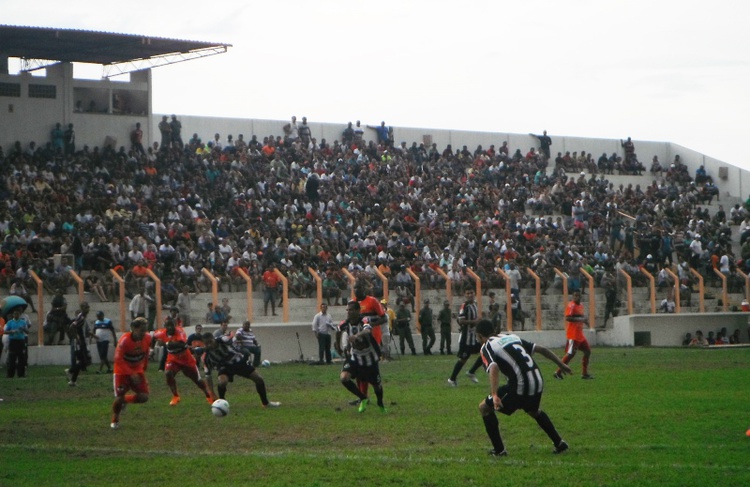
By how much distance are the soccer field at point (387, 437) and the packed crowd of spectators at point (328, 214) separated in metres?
11.0

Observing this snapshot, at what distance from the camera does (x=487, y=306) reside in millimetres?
37094

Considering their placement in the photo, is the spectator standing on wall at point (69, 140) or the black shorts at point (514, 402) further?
the spectator standing on wall at point (69, 140)

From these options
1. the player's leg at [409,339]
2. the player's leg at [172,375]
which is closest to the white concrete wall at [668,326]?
the player's leg at [409,339]

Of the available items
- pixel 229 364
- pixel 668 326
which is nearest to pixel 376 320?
pixel 229 364

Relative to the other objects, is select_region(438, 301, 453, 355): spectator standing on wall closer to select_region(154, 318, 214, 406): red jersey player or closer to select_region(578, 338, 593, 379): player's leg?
select_region(578, 338, 593, 379): player's leg

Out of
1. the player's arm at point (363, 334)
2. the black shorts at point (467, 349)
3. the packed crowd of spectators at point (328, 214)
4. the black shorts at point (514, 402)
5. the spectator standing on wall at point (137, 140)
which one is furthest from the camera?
the spectator standing on wall at point (137, 140)

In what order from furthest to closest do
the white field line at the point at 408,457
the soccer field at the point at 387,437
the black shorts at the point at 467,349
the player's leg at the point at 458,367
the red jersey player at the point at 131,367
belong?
1. the black shorts at the point at 467,349
2. the player's leg at the point at 458,367
3. the red jersey player at the point at 131,367
4. the white field line at the point at 408,457
5. the soccer field at the point at 387,437

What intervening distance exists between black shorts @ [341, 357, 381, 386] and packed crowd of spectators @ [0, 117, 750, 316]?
50.9ft

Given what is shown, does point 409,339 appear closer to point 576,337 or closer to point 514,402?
point 576,337

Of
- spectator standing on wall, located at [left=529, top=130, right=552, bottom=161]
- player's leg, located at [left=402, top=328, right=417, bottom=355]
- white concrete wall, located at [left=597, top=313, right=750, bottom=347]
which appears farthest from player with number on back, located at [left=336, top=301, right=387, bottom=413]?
spectator standing on wall, located at [left=529, top=130, right=552, bottom=161]

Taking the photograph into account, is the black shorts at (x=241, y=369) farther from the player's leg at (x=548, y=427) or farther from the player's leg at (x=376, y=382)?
the player's leg at (x=548, y=427)

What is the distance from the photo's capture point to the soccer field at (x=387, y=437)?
37.4 feet

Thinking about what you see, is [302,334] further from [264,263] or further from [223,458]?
[223,458]

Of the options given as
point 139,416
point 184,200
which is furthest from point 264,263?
point 139,416
